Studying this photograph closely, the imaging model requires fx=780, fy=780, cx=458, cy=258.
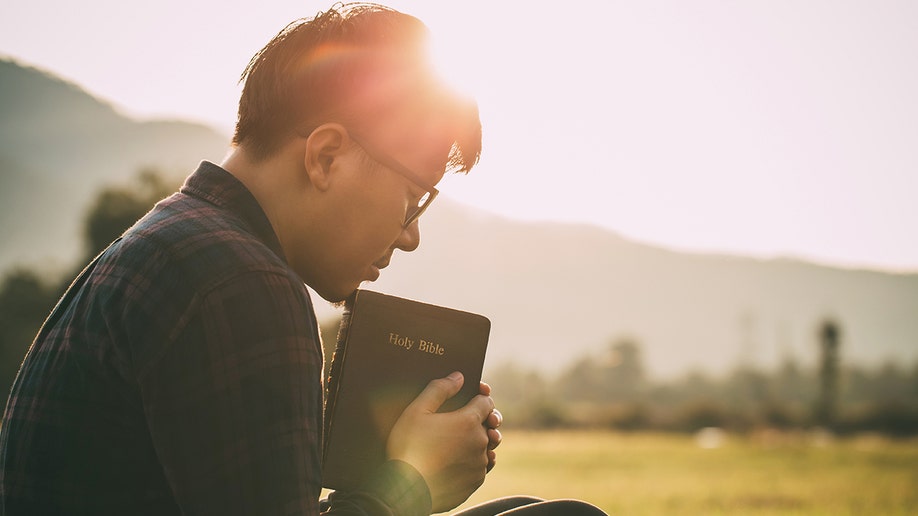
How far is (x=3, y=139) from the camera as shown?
18662 cm

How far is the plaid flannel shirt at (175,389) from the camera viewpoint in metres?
1.31

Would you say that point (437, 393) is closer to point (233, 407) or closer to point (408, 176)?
point (408, 176)

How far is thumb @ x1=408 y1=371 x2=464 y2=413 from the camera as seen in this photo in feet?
6.15

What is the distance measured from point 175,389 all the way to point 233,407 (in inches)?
4.0

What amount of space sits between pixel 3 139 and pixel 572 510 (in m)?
217

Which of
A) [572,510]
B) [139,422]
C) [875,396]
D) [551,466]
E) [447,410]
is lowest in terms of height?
[875,396]

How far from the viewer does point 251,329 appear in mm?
1317

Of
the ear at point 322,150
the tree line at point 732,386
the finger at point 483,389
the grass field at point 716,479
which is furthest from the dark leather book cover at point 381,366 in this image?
the tree line at point 732,386

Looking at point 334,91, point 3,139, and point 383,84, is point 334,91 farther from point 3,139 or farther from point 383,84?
point 3,139

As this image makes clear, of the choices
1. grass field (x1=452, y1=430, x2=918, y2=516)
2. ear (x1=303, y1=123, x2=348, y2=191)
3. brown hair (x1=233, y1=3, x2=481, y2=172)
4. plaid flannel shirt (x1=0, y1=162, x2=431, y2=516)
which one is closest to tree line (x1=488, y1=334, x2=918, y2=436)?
grass field (x1=452, y1=430, x2=918, y2=516)

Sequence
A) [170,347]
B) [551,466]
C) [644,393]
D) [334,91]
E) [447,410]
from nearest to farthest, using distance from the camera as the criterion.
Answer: [170,347], [334,91], [447,410], [551,466], [644,393]

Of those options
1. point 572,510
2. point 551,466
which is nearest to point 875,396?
point 551,466

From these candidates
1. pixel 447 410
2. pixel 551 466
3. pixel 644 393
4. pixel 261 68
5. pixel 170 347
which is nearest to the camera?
pixel 170 347

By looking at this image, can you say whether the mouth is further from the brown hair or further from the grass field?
the grass field
